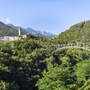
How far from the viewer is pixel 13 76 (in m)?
11.8

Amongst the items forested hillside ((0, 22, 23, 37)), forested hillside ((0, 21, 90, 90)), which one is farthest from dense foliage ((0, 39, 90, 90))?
forested hillside ((0, 22, 23, 37))

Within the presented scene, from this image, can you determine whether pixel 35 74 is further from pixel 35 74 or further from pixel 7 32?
pixel 7 32

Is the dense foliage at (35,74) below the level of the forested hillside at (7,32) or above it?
below

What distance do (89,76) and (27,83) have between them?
7734mm

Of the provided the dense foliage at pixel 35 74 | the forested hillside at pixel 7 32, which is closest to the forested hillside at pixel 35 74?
the dense foliage at pixel 35 74

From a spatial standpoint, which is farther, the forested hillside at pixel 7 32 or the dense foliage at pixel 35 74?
the forested hillside at pixel 7 32

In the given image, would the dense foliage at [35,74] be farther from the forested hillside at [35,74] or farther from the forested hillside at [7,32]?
the forested hillside at [7,32]

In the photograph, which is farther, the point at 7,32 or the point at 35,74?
the point at 7,32

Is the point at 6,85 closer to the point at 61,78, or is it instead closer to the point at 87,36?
the point at 61,78

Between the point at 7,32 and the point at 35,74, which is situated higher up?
the point at 7,32

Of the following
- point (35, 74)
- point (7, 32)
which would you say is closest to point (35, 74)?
point (35, 74)

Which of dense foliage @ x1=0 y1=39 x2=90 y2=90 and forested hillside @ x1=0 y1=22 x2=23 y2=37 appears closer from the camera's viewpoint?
dense foliage @ x1=0 y1=39 x2=90 y2=90

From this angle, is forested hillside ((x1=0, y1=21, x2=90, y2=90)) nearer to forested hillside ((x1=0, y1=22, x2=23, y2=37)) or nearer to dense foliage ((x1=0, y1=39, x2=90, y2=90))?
dense foliage ((x1=0, y1=39, x2=90, y2=90))

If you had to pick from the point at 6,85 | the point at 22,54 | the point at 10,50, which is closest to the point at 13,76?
the point at 6,85
